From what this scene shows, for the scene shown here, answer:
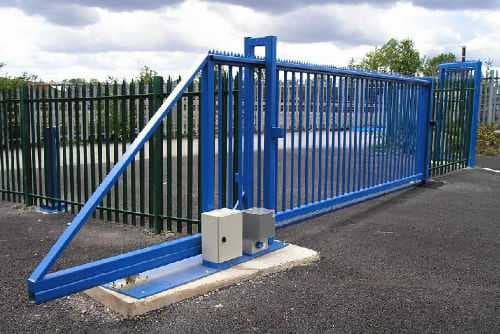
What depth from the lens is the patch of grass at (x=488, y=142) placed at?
15.6m

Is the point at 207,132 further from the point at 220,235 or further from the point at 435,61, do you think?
the point at 435,61

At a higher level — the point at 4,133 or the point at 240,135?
the point at 240,135

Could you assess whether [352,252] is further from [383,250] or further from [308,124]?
[308,124]

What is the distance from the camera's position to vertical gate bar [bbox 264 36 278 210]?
5277mm

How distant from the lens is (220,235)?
439 centimetres

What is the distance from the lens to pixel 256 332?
3.42 meters

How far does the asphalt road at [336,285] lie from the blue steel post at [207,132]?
910 mm

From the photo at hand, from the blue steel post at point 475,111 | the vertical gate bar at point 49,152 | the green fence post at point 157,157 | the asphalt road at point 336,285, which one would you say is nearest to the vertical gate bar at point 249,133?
the asphalt road at point 336,285

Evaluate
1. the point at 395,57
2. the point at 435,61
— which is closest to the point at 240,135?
the point at 395,57

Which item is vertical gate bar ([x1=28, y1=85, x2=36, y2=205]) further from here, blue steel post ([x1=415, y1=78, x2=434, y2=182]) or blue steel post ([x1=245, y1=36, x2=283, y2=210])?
blue steel post ([x1=415, y1=78, x2=434, y2=182])

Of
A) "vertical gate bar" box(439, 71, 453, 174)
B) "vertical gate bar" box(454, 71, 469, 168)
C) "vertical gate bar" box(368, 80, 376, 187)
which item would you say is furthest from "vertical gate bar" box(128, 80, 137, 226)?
"vertical gate bar" box(454, 71, 469, 168)

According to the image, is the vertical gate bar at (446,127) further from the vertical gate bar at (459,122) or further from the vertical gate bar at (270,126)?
the vertical gate bar at (270,126)

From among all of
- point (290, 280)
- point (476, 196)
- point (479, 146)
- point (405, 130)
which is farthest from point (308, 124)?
point (479, 146)

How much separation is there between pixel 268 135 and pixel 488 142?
1300 centimetres
